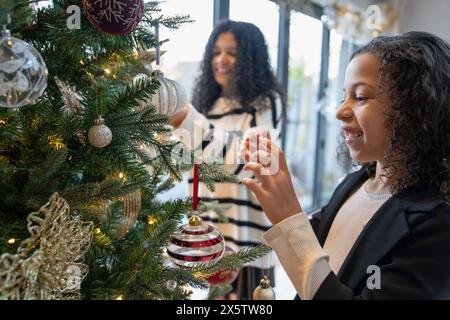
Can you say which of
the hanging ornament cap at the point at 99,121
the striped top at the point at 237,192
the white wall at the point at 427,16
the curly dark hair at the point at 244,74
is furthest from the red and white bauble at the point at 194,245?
the white wall at the point at 427,16

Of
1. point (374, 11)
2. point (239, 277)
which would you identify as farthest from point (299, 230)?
point (374, 11)

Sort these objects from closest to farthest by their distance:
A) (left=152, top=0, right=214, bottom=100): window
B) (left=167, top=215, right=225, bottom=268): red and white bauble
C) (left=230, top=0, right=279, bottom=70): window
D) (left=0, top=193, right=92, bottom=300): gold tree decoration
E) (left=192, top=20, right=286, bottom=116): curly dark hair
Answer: (left=0, top=193, right=92, bottom=300): gold tree decoration → (left=167, top=215, right=225, bottom=268): red and white bauble → (left=192, top=20, right=286, bottom=116): curly dark hair → (left=152, top=0, right=214, bottom=100): window → (left=230, top=0, right=279, bottom=70): window

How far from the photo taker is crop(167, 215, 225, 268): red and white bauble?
0.62 meters

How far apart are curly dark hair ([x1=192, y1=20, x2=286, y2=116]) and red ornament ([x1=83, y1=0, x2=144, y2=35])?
96 centimetres

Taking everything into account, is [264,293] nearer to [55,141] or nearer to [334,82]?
[55,141]

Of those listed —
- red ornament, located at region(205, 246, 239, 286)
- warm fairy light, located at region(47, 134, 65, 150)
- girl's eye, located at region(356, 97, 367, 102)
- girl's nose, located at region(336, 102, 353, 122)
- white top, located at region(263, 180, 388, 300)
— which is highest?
girl's eye, located at region(356, 97, 367, 102)

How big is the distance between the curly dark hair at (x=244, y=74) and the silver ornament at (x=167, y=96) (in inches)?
29.3

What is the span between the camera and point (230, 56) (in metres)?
1.51

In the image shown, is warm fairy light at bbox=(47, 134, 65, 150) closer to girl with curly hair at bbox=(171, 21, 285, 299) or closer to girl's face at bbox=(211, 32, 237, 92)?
girl with curly hair at bbox=(171, 21, 285, 299)

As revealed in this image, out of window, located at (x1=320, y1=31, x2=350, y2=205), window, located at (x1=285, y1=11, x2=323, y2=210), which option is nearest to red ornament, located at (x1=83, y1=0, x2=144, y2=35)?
window, located at (x1=285, y1=11, x2=323, y2=210)

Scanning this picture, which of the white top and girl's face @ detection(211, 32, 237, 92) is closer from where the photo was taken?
the white top

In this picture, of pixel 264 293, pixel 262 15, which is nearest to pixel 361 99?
pixel 264 293
